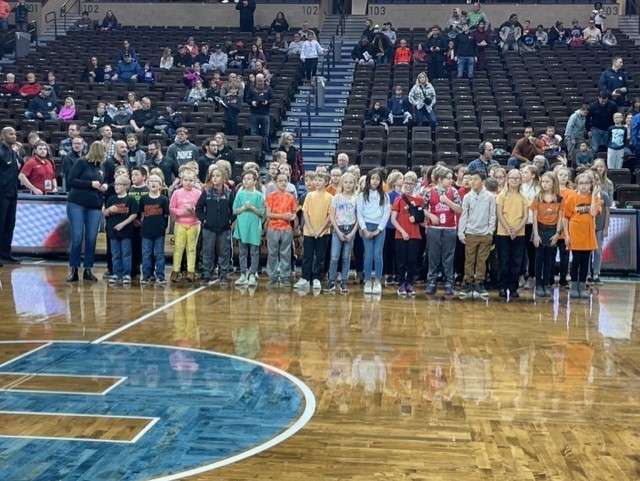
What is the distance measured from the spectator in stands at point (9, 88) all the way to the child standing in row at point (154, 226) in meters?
10.1

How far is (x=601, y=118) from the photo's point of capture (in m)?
17.0

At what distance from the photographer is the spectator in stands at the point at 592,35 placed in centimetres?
2359

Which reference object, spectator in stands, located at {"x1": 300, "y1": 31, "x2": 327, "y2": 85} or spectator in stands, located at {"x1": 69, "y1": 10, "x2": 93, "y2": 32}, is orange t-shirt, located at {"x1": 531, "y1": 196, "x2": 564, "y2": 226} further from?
spectator in stands, located at {"x1": 69, "y1": 10, "x2": 93, "y2": 32}

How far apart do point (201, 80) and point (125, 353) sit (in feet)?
45.2

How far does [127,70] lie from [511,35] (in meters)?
9.32

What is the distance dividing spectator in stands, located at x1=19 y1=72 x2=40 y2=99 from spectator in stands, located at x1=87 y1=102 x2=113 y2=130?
252 cm

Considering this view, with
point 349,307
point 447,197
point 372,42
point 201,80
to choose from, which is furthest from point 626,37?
point 349,307

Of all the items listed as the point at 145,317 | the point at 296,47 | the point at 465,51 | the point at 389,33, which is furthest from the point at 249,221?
the point at 389,33

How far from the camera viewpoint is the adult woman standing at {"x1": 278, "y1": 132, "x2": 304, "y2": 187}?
1459 cm

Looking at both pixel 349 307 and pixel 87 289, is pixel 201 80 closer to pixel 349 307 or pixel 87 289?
pixel 87 289

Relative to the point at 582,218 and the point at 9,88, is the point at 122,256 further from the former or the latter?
the point at 9,88

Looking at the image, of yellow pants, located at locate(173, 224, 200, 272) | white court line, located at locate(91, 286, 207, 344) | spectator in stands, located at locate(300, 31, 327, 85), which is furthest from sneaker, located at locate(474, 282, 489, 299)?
spectator in stands, located at locate(300, 31, 327, 85)

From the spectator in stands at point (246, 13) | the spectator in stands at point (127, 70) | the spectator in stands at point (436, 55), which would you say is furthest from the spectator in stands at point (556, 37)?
the spectator in stands at point (127, 70)

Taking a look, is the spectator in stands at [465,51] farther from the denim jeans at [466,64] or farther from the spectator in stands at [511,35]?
the spectator in stands at [511,35]
